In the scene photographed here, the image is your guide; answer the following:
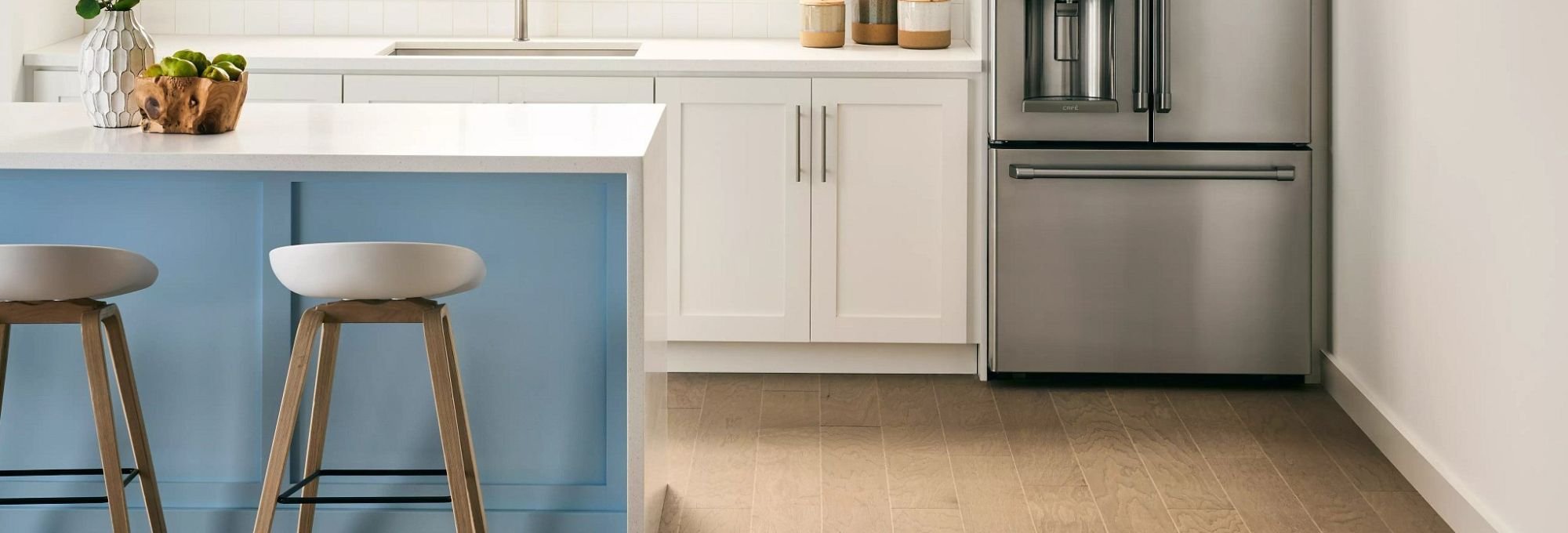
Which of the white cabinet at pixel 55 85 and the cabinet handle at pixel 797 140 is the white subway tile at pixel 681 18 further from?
the white cabinet at pixel 55 85

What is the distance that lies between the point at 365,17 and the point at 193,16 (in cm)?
52

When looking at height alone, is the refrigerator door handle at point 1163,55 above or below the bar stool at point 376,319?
above

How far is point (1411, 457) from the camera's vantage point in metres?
3.15

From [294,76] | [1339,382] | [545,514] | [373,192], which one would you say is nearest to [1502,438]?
[1339,382]

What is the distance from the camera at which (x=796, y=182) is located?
3.96 m

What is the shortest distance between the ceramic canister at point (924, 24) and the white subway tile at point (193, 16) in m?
2.13

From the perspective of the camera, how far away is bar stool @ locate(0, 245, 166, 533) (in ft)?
7.32

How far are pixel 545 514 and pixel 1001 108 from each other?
1742mm

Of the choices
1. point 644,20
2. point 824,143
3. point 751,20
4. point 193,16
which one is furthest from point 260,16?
point 824,143

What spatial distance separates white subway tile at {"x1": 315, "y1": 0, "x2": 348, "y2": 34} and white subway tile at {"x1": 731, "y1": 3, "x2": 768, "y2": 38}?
1206 mm

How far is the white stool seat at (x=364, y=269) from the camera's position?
2.19 m

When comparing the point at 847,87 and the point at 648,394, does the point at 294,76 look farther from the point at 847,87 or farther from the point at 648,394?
the point at 648,394

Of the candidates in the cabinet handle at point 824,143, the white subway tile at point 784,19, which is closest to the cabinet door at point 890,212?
the cabinet handle at point 824,143

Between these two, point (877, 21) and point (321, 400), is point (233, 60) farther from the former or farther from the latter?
point (877, 21)
